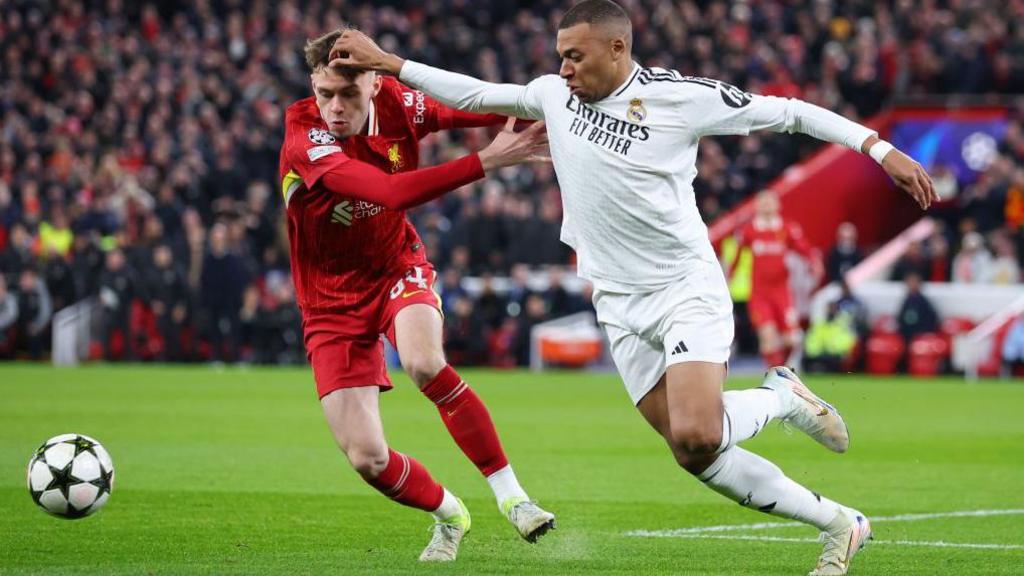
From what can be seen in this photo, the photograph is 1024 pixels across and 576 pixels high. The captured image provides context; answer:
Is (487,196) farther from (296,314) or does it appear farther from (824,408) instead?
(824,408)

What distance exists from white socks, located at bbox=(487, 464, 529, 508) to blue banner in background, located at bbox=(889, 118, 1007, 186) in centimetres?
2153

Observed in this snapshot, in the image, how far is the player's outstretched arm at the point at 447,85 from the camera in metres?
7.24

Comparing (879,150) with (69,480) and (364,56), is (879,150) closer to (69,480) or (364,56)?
(364,56)

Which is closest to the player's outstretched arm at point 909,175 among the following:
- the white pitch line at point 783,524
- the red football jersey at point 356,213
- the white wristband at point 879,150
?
the white wristband at point 879,150

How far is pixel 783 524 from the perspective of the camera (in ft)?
30.0

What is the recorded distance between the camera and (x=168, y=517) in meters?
9.03

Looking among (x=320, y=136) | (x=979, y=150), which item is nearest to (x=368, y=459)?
(x=320, y=136)

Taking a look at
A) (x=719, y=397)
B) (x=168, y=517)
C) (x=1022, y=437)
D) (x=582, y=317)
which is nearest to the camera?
(x=719, y=397)

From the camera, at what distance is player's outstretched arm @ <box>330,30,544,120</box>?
7242 mm

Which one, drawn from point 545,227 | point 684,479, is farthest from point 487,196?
point 684,479

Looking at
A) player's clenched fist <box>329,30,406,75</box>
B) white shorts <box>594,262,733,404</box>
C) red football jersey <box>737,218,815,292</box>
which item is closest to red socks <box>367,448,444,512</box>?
white shorts <box>594,262,733,404</box>

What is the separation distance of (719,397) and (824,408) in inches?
30.6

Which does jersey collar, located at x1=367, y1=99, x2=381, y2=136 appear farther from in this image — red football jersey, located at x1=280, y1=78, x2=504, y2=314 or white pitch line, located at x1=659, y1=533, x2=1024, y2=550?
white pitch line, located at x1=659, y1=533, x2=1024, y2=550

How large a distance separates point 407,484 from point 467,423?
0.40m
